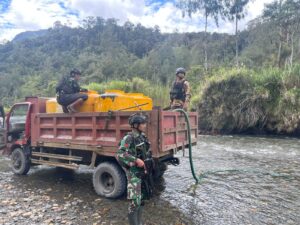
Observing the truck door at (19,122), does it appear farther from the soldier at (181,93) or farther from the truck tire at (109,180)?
the soldier at (181,93)

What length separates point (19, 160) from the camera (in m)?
7.91

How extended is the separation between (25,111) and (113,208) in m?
4.12

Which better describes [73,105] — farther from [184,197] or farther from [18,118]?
[184,197]

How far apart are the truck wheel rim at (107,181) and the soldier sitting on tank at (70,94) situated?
160cm

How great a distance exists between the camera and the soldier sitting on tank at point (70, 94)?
6.44 metres

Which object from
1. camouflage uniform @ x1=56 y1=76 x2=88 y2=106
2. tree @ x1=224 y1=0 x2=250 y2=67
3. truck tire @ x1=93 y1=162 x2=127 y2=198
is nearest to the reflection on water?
truck tire @ x1=93 y1=162 x2=127 y2=198

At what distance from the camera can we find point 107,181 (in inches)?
235

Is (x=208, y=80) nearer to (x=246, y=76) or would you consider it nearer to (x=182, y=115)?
(x=246, y=76)

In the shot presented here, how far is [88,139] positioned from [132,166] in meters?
2.50

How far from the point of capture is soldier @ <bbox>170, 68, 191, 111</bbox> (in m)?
7.18

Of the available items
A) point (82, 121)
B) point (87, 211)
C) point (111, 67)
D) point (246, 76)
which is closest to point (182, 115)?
point (82, 121)

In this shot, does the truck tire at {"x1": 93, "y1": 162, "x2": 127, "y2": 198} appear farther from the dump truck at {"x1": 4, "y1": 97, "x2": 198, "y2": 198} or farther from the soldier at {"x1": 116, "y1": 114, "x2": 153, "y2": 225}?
the soldier at {"x1": 116, "y1": 114, "x2": 153, "y2": 225}

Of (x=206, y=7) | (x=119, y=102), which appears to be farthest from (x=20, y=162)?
(x=206, y=7)

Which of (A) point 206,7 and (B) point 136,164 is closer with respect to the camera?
(B) point 136,164
